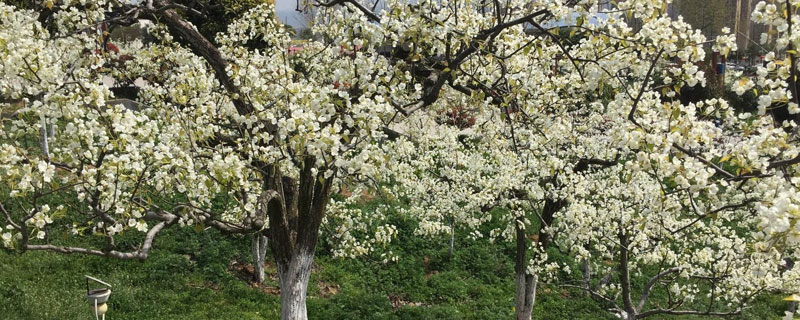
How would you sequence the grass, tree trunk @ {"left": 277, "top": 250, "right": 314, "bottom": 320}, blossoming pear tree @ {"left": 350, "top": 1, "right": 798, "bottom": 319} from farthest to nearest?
the grass < tree trunk @ {"left": 277, "top": 250, "right": 314, "bottom": 320} < blossoming pear tree @ {"left": 350, "top": 1, "right": 798, "bottom": 319}

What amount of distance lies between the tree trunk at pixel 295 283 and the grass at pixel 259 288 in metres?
2.81

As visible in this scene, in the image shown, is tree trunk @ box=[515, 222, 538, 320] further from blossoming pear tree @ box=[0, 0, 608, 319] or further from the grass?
blossoming pear tree @ box=[0, 0, 608, 319]

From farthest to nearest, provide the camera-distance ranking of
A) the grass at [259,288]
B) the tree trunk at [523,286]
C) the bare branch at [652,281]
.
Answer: the tree trunk at [523,286] < the grass at [259,288] < the bare branch at [652,281]

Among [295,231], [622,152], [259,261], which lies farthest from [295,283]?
[259,261]

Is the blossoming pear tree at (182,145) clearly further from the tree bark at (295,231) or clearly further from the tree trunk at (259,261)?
the tree trunk at (259,261)

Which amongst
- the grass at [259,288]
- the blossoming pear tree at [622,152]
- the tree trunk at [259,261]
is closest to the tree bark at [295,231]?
the blossoming pear tree at [622,152]

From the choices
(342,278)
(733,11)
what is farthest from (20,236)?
(733,11)

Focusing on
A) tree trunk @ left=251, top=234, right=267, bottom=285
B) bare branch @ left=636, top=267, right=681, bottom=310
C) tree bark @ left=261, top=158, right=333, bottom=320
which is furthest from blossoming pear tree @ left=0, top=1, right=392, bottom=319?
bare branch @ left=636, top=267, right=681, bottom=310

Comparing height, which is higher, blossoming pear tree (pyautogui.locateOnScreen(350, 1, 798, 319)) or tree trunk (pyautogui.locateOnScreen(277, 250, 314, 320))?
blossoming pear tree (pyautogui.locateOnScreen(350, 1, 798, 319))

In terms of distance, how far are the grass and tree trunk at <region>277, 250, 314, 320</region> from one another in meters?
2.81

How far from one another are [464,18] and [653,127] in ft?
9.90

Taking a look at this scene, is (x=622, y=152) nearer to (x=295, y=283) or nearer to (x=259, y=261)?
(x=295, y=283)

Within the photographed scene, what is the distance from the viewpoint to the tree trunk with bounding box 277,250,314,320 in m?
6.41

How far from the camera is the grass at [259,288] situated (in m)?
8.82
